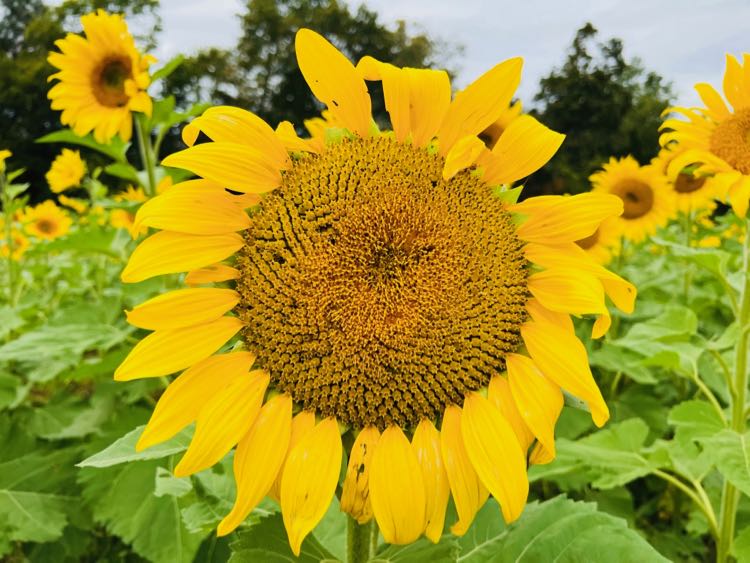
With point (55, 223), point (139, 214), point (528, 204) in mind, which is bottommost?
point (528, 204)

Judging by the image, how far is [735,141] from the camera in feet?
7.73

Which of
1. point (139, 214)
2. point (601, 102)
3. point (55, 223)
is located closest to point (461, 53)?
point (601, 102)

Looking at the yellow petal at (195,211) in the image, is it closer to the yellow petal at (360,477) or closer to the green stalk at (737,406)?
the yellow petal at (360,477)

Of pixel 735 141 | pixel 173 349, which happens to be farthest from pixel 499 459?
pixel 735 141

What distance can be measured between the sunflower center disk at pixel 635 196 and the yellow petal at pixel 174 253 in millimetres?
4449

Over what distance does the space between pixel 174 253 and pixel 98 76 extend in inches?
105

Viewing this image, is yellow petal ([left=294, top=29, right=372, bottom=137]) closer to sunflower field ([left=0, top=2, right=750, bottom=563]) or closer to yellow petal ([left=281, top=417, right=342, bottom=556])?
sunflower field ([left=0, top=2, right=750, bottom=563])

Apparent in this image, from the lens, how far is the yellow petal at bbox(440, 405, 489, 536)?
984 millimetres

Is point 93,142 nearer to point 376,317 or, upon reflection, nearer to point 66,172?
point 376,317

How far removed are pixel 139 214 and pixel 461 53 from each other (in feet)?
93.4

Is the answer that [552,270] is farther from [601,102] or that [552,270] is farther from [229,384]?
[601,102]

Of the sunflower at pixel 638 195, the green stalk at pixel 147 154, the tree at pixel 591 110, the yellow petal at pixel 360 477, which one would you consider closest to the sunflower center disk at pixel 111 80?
the green stalk at pixel 147 154

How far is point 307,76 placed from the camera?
110cm

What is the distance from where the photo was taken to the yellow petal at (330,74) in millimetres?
1091
